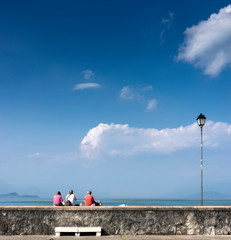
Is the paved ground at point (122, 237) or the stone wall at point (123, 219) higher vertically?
the stone wall at point (123, 219)

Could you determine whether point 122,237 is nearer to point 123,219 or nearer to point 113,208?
point 123,219

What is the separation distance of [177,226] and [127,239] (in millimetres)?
2113

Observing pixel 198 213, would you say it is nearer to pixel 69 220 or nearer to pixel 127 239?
pixel 127 239

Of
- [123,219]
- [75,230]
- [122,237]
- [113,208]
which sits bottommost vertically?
[122,237]

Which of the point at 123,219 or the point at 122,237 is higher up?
the point at 123,219

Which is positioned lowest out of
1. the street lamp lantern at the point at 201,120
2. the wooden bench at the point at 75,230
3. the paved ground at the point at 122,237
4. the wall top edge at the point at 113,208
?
the paved ground at the point at 122,237

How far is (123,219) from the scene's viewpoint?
998cm

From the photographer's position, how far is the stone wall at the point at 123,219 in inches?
386

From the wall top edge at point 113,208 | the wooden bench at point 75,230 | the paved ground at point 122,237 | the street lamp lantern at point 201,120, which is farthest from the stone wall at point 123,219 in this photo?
the street lamp lantern at point 201,120

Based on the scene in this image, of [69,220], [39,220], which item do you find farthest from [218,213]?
[39,220]

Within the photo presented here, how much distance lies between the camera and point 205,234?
9.98m

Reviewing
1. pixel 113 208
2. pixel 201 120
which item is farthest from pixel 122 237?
pixel 201 120

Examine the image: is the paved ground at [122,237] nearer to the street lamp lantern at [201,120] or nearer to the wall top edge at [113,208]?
the wall top edge at [113,208]

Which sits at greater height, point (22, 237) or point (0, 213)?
point (0, 213)
